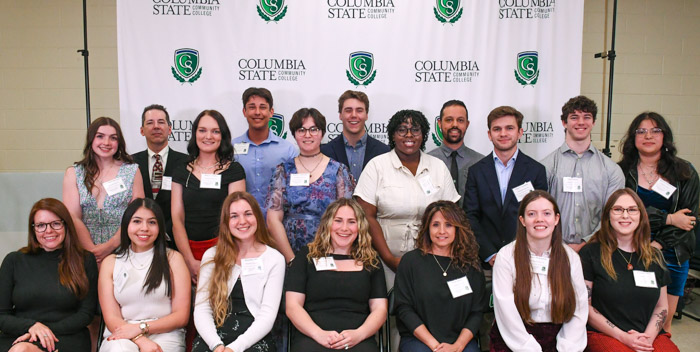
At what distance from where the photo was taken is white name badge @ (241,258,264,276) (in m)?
2.49

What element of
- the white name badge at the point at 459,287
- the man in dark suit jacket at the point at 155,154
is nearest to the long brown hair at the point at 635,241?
the white name badge at the point at 459,287

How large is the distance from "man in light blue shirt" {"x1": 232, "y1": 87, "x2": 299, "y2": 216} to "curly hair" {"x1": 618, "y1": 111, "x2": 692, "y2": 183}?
2316mm

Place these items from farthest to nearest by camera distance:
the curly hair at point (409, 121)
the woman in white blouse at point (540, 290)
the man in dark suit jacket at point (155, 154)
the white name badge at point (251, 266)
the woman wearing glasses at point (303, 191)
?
the man in dark suit jacket at point (155, 154) → the curly hair at point (409, 121) → the woman wearing glasses at point (303, 191) → the white name badge at point (251, 266) → the woman in white blouse at point (540, 290)

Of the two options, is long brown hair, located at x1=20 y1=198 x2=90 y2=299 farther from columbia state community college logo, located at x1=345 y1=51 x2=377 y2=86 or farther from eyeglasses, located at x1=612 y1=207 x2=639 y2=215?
eyeglasses, located at x1=612 y1=207 x2=639 y2=215

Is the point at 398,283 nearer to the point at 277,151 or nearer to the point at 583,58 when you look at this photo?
the point at 277,151

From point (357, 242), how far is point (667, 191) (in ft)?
6.45

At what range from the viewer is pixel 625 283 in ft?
8.23

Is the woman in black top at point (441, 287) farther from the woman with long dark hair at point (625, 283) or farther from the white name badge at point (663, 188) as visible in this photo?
the white name badge at point (663, 188)

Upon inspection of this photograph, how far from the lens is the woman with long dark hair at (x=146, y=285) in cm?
243

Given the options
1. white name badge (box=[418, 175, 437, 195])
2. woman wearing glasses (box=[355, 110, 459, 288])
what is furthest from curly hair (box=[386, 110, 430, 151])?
white name badge (box=[418, 175, 437, 195])

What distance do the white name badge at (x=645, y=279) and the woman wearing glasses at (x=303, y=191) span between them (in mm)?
1633

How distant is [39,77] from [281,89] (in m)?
2.47

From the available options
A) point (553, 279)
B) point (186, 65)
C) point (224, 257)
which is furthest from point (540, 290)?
point (186, 65)

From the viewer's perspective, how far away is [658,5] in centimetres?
464
